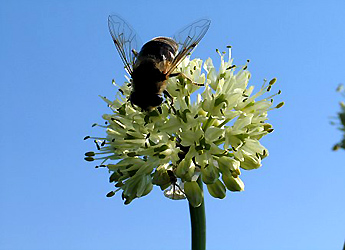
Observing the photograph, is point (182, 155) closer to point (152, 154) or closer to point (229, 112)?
point (152, 154)

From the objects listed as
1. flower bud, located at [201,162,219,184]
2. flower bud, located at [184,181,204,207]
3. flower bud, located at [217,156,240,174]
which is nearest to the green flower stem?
flower bud, located at [184,181,204,207]

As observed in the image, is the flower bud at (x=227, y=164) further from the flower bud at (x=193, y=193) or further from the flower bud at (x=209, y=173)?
the flower bud at (x=193, y=193)

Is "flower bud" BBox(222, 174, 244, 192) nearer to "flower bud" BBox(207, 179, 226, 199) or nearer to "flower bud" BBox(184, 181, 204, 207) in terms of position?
"flower bud" BBox(207, 179, 226, 199)

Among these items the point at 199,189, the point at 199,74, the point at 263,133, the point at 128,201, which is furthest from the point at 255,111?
the point at 128,201

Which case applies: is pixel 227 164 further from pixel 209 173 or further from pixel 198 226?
pixel 198 226

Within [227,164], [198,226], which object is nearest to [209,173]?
[227,164]

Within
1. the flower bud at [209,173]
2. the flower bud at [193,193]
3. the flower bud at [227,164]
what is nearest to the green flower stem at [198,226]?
the flower bud at [193,193]

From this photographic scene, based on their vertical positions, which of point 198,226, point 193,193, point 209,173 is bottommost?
point 198,226
